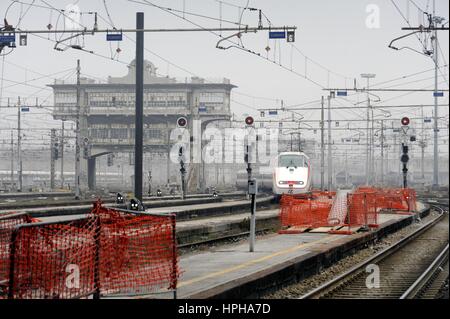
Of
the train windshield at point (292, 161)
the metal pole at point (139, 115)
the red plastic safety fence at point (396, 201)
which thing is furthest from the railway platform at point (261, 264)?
the train windshield at point (292, 161)

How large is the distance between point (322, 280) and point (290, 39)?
32.1 feet

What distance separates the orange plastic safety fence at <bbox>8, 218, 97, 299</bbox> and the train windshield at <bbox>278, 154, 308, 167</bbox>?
33588 mm

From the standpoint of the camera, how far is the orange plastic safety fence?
29.0 feet

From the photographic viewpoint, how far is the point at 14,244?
27.0 ft

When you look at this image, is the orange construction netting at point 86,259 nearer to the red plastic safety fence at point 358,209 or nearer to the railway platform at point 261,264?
the railway platform at point 261,264

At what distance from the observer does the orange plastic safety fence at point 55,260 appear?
8.83 meters

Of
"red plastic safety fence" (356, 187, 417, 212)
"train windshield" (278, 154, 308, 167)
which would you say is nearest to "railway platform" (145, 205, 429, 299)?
"red plastic safety fence" (356, 187, 417, 212)

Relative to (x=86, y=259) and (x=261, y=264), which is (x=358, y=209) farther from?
(x=86, y=259)

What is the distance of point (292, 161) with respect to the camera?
142ft

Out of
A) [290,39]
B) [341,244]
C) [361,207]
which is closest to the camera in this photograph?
[341,244]

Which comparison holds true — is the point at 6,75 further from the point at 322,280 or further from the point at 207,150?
the point at 207,150

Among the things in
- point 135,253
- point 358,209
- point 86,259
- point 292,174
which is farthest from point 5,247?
point 292,174

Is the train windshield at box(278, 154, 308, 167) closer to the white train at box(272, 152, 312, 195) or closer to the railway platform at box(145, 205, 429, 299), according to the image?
the white train at box(272, 152, 312, 195)
